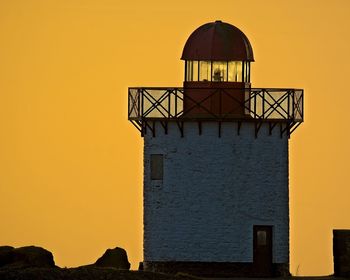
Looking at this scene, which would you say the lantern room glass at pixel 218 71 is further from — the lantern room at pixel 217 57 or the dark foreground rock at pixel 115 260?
the dark foreground rock at pixel 115 260

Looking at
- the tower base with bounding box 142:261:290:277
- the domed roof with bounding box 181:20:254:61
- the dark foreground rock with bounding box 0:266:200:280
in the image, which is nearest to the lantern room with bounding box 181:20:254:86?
the domed roof with bounding box 181:20:254:61

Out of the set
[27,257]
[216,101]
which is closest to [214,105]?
[216,101]

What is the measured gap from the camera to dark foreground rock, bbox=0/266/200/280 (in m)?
67.0

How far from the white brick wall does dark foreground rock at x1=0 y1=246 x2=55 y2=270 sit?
3.87 metres

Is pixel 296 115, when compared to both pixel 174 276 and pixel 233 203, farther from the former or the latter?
pixel 174 276

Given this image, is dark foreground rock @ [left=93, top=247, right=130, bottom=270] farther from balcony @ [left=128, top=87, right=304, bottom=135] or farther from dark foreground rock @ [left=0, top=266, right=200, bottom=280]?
dark foreground rock @ [left=0, top=266, right=200, bottom=280]

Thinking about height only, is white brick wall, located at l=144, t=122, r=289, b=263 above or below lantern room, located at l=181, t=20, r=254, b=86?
below

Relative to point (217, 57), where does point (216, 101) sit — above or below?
below

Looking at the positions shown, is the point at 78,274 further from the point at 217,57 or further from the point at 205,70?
the point at 217,57

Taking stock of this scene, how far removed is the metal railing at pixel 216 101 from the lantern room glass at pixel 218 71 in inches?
18.0

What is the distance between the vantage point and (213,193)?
76.4m

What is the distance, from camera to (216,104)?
7681cm

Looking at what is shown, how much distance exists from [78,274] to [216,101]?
11.7 meters

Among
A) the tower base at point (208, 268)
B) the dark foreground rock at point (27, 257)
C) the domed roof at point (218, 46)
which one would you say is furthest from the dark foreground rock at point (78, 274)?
the domed roof at point (218, 46)
